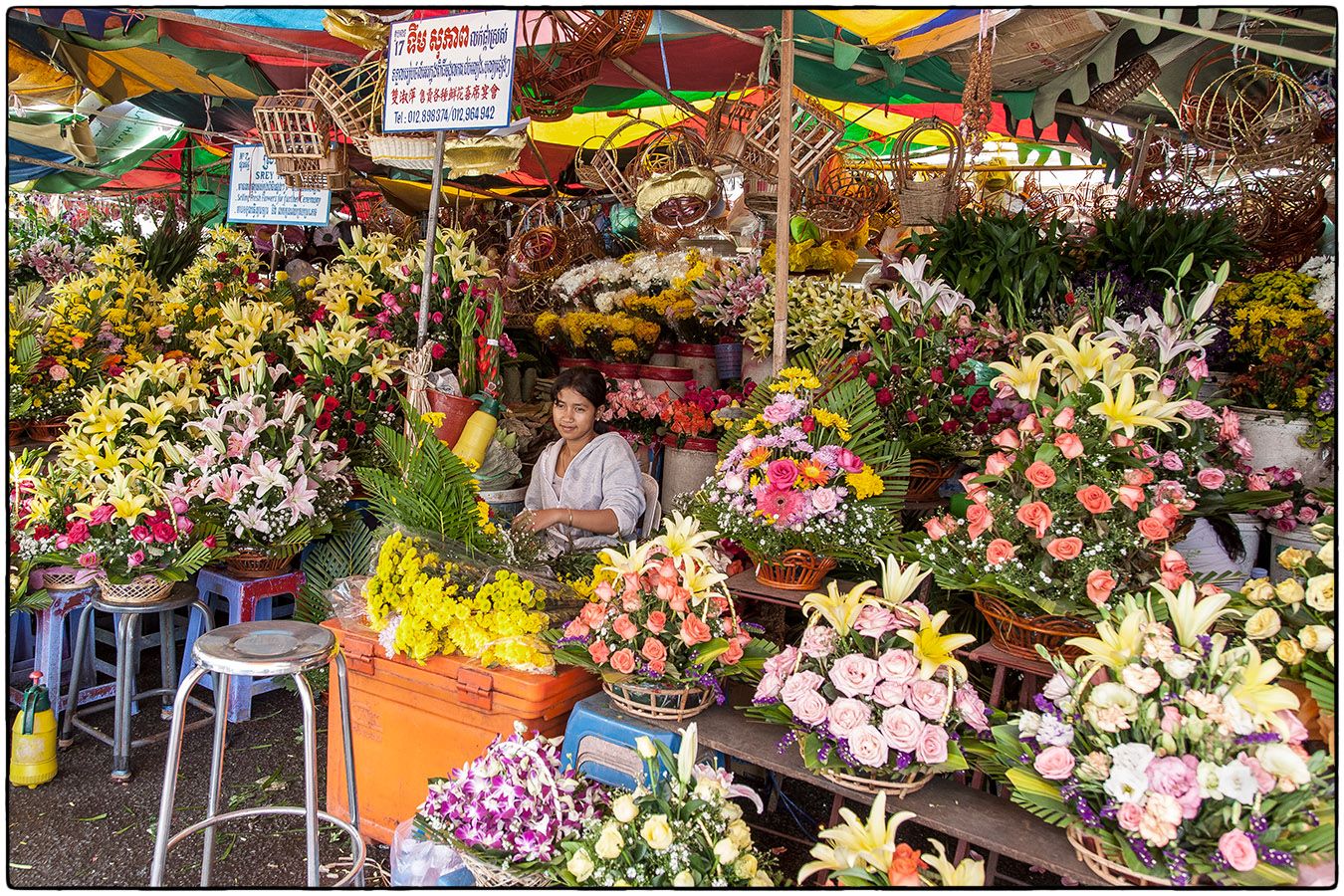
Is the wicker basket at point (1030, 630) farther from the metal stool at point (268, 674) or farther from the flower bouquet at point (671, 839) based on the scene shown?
the metal stool at point (268, 674)

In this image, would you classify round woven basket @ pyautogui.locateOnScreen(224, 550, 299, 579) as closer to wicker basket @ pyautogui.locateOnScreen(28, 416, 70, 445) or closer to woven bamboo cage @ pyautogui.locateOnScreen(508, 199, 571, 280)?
wicker basket @ pyautogui.locateOnScreen(28, 416, 70, 445)

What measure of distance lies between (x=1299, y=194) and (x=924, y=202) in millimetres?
2056

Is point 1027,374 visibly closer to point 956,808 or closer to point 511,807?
point 956,808

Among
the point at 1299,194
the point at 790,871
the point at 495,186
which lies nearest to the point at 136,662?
the point at 790,871

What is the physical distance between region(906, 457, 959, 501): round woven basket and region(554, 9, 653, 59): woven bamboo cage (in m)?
1.94

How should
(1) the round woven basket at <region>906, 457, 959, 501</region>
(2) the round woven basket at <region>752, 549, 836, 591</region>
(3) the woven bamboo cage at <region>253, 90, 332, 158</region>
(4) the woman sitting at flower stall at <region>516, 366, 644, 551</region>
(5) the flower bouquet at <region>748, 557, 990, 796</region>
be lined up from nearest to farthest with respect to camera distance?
(5) the flower bouquet at <region>748, 557, 990, 796</region>, (2) the round woven basket at <region>752, 549, 836, 591</region>, (1) the round woven basket at <region>906, 457, 959, 501</region>, (4) the woman sitting at flower stall at <region>516, 366, 644, 551</region>, (3) the woven bamboo cage at <region>253, 90, 332, 158</region>

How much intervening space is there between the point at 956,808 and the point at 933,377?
5.54 feet

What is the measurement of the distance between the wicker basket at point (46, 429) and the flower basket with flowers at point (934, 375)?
4061 mm

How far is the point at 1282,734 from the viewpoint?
178 cm

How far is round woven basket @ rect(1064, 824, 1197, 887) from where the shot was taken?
5.90 ft

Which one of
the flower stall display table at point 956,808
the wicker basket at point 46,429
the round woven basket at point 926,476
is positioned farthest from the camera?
the wicker basket at point 46,429

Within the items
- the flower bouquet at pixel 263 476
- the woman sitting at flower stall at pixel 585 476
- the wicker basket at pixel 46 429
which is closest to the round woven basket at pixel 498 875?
the woman sitting at flower stall at pixel 585 476

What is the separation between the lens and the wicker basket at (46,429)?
484cm

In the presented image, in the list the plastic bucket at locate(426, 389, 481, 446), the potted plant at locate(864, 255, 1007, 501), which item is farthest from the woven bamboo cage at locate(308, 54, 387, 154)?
the potted plant at locate(864, 255, 1007, 501)
